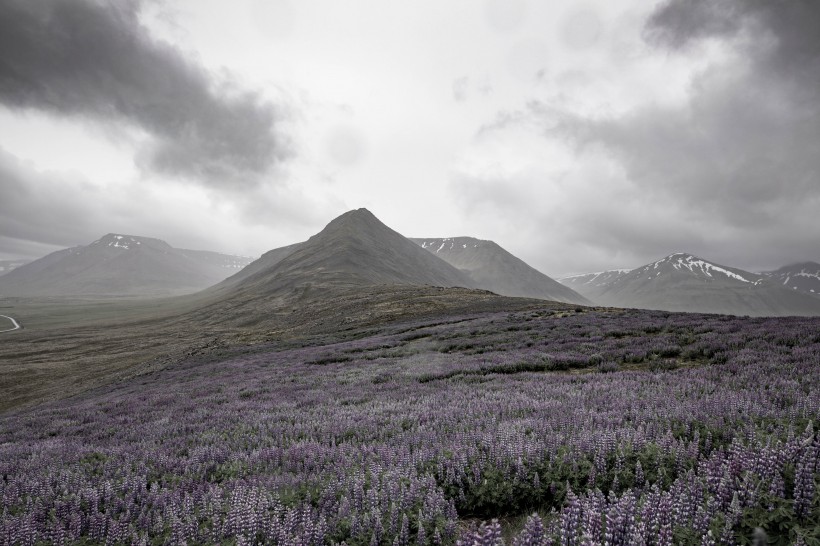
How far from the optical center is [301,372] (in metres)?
20.2

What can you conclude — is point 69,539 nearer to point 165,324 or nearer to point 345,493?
point 345,493

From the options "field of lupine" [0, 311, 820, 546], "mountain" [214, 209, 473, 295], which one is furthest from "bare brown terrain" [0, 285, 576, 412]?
"field of lupine" [0, 311, 820, 546]

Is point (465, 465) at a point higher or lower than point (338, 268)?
lower

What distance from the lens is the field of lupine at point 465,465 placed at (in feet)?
11.4

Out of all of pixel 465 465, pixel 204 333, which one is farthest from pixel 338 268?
pixel 465 465

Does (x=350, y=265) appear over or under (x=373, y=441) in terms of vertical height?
over

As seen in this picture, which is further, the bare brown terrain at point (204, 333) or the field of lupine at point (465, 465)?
the bare brown terrain at point (204, 333)

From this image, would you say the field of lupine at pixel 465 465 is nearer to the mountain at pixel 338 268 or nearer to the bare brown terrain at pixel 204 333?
the bare brown terrain at pixel 204 333

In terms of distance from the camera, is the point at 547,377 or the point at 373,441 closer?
the point at 373,441

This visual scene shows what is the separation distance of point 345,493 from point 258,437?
4381 millimetres

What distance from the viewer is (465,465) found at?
17.4 ft

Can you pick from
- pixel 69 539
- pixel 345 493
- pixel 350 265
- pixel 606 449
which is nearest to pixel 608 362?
pixel 606 449

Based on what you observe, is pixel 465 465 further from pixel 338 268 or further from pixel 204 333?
pixel 338 268

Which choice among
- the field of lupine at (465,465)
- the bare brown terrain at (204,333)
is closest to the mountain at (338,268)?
the bare brown terrain at (204,333)
